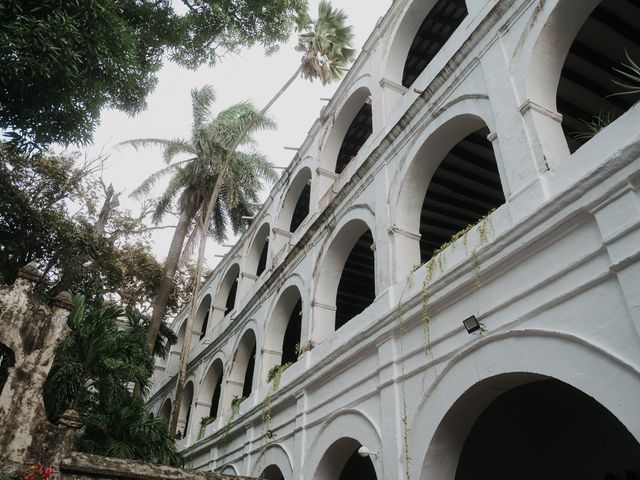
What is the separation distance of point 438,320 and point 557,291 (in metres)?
1.81

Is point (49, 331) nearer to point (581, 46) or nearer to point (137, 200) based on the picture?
point (581, 46)

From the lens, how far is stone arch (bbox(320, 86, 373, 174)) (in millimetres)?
12109

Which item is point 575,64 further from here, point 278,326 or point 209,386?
point 209,386

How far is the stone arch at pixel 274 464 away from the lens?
30.6 feet

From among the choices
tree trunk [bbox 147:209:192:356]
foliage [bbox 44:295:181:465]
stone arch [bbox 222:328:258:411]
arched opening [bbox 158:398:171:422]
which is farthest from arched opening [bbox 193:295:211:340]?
foliage [bbox 44:295:181:465]

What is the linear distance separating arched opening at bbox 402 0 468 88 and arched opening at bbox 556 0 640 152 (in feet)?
11.3

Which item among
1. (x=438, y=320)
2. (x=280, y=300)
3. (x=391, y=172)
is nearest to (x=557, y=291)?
(x=438, y=320)

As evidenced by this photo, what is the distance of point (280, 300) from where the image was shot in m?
12.7

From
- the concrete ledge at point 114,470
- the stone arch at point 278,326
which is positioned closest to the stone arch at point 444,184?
the stone arch at point 278,326

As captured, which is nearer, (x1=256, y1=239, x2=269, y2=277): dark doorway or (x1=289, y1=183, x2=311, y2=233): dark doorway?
(x1=289, y1=183, x2=311, y2=233): dark doorway

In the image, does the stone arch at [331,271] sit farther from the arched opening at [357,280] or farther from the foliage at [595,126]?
the foliage at [595,126]

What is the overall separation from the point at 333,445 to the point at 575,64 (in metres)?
7.29

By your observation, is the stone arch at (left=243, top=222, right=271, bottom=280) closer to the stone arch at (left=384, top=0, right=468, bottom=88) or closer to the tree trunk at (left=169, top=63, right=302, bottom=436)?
the tree trunk at (left=169, top=63, right=302, bottom=436)

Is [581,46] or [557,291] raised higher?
[581,46]
